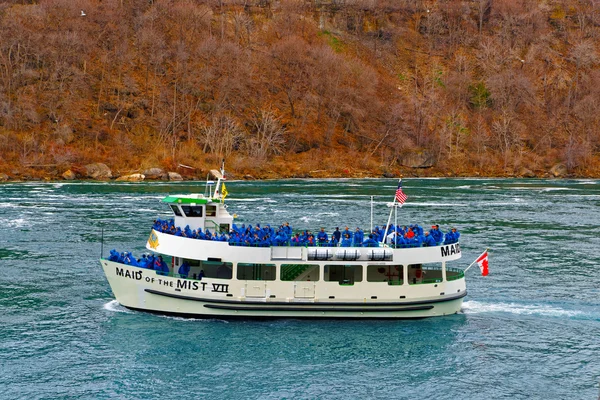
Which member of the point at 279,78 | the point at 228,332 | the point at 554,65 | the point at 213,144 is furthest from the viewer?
the point at 554,65

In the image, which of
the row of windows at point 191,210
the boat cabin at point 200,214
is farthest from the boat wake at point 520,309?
the row of windows at point 191,210

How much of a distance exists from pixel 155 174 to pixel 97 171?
884 cm

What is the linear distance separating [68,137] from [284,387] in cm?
10498

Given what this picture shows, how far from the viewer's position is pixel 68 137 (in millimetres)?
122812

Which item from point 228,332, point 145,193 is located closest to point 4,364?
point 228,332

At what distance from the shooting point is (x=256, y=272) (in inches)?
1358

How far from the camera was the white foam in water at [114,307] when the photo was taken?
35.4 meters

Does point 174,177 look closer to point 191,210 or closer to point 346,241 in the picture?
point 191,210

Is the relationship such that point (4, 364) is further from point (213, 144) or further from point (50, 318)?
point (213, 144)

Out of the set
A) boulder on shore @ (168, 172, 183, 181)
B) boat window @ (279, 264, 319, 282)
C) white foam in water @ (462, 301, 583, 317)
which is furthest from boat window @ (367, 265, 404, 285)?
boulder on shore @ (168, 172, 183, 181)

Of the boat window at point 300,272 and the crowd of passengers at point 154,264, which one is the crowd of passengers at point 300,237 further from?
the crowd of passengers at point 154,264

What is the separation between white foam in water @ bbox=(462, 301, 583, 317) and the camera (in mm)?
36406

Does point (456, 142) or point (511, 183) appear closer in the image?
point (511, 183)

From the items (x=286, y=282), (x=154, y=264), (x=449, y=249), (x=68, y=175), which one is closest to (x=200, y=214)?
(x=154, y=264)
